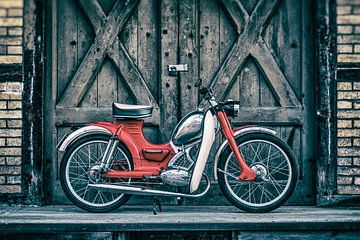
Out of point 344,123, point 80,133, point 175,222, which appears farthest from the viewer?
point 344,123

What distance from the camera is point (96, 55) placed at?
664cm

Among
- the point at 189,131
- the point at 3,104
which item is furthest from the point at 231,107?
the point at 3,104

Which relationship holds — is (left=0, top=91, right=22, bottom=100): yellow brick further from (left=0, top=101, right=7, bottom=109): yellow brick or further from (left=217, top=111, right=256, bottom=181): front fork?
(left=217, top=111, right=256, bottom=181): front fork

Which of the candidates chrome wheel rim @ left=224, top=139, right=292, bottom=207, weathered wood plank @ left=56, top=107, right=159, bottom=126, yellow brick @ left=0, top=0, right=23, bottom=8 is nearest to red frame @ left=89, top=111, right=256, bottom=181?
chrome wheel rim @ left=224, top=139, right=292, bottom=207

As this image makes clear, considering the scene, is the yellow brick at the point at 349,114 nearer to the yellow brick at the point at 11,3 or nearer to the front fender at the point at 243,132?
the front fender at the point at 243,132

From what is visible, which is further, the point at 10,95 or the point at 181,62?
the point at 181,62

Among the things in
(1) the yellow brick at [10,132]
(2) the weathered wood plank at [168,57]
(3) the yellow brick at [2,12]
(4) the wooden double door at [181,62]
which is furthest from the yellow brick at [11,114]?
(2) the weathered wood plank at [168,57]

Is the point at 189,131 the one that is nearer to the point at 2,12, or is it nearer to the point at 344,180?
the point at 344,180

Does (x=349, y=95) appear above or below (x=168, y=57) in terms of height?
below

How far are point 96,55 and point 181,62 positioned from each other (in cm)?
87

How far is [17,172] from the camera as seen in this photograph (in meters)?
6.39

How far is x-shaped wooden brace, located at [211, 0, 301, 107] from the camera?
6.62 m

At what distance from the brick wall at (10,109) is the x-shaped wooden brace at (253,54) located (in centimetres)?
197

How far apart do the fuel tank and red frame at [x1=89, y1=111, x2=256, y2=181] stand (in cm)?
14
